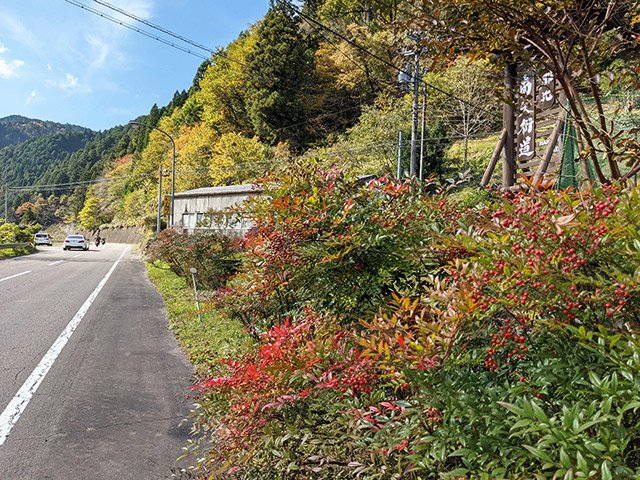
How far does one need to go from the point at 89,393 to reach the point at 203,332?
9.44ft

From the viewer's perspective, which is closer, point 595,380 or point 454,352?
point 595,380

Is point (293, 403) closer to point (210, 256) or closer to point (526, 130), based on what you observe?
point (526, 130)

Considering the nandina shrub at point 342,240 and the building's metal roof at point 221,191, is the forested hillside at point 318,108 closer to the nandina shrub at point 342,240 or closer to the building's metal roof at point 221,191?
the building's metal roof at point 221,191

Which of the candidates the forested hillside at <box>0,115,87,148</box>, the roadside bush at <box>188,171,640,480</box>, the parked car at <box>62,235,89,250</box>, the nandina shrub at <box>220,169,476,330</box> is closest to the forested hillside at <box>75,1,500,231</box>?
the parked car at <box>62,235,89,250</box>

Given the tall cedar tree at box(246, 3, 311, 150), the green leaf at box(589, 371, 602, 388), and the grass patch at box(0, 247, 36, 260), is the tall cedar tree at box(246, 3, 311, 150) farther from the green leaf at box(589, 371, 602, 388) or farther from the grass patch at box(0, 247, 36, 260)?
the green leaf at box(589, 371, 602, 388)

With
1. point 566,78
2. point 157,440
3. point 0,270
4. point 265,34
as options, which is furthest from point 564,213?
point 265,34

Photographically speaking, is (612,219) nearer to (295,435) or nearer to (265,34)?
(295,435)

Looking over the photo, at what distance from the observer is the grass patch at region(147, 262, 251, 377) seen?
20.1 ft

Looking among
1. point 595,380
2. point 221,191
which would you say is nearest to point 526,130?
point 595,380

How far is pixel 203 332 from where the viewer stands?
7.78 meters

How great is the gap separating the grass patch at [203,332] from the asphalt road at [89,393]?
216 millimetres

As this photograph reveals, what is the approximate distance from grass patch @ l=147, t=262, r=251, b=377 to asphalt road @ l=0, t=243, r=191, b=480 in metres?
0.22

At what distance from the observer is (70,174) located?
325 ft

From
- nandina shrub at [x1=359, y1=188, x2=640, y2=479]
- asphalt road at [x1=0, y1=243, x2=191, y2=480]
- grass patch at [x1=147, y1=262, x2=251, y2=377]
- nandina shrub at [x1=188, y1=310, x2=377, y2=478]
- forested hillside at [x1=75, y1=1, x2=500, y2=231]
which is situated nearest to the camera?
nandina shrub at [x1=359, y1=188, x2=640, y2=479]
